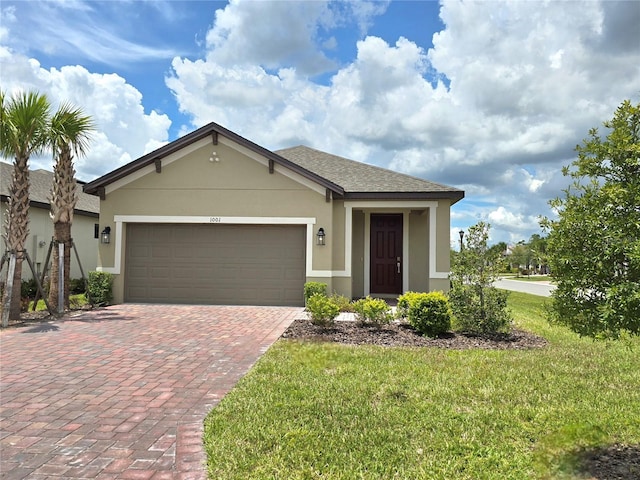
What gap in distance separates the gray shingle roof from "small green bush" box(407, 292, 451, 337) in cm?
512

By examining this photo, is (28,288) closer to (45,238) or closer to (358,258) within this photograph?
(45,238)

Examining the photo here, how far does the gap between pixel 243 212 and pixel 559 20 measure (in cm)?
910

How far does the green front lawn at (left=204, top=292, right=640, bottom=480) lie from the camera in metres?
3.14

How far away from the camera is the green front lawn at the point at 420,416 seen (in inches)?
123

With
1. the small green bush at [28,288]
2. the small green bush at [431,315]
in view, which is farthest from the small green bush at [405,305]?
the small green bush at [28,288]

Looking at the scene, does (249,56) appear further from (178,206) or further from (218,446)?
(218,446)

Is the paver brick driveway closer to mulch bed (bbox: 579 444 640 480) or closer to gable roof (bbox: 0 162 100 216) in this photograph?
mulch bed (bbox: 579 444 640 480)

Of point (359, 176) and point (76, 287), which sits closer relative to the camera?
point (359, 176)

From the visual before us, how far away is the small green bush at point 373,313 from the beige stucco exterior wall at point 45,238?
10925 mm

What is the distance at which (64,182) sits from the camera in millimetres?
10703

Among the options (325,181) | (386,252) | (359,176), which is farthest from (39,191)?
(386,252)

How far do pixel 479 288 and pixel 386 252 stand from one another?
6.39 meters

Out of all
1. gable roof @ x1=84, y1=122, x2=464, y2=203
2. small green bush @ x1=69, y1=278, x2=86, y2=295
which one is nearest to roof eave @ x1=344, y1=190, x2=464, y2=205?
gable roof @ x1=84, y1=122, x2=464, y2=203

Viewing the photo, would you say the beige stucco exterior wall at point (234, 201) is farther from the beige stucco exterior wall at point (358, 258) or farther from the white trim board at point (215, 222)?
the beige stucco exterior wall at point (358, 258)
